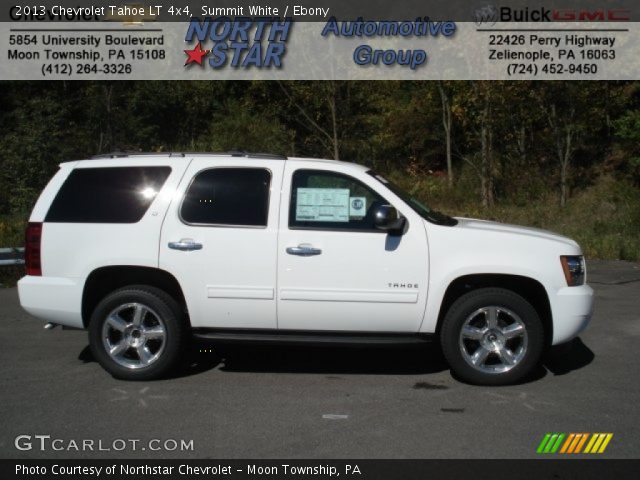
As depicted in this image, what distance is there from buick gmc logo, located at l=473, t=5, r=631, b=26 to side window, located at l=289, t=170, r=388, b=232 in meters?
14.5

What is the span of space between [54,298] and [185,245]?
1.25m

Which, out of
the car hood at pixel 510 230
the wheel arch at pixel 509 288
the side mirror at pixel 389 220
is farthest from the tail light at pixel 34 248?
the car hood at pixel 510 230

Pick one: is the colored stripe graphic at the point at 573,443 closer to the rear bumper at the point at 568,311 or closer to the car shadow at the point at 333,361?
the rear bumper at the point at 568,311

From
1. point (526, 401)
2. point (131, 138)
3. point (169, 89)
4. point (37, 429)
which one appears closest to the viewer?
point (37, 429)

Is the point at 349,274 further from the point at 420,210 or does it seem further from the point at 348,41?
the point at 348,41

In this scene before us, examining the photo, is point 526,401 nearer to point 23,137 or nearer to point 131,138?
point 23,137

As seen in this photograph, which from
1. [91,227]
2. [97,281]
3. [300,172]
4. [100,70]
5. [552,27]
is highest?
[552,27]

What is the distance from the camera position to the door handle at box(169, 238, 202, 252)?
243 inches

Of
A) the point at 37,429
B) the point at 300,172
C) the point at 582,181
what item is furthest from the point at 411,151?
the point at 37,429

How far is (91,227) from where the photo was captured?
6312mm

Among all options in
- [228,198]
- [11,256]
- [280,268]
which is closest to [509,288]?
[280,268]

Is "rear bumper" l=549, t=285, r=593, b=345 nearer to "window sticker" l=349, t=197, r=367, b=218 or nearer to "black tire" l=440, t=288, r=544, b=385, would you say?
"black tire" l=440, t=288, r=544, b=385

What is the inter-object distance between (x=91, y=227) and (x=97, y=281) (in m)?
0.49
